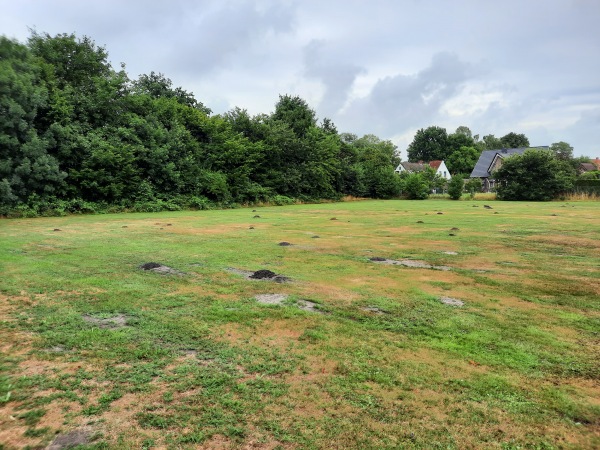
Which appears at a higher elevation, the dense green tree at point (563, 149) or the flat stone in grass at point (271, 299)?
the dense green tree at point (563, 149)

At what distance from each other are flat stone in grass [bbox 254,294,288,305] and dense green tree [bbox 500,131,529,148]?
301ft

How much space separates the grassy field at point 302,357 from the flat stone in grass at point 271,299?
9cm

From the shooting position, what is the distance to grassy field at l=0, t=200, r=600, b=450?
2293mm

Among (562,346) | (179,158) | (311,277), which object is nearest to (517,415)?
(562,346)

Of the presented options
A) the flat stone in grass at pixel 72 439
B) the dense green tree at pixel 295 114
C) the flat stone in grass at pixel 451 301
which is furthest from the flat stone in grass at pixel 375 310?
the dense green tree at pixel 295 114

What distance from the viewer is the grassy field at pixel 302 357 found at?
2293 millimetres

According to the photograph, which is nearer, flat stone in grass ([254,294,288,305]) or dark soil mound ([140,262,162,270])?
flat stone in grass ([254,294,288,305])

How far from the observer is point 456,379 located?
9.48ft

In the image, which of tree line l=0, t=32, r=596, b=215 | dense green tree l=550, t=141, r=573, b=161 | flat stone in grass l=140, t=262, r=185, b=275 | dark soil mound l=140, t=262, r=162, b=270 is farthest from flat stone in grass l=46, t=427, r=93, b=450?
dense green tree l=550, t=141, r=573, b=161

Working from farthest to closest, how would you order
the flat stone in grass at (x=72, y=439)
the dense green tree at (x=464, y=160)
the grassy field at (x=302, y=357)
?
the dense green tree at (x=464, y=160), the grassy field at (x=302, y=357), the flat stone in grass at (x=72, y=439)

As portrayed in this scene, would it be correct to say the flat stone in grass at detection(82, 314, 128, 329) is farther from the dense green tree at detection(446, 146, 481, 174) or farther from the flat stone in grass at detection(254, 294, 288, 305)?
the dense green tree at detection(446, 146, 481, 174)

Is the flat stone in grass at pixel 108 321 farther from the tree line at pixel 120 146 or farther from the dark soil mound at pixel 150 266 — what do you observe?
the tree line at pixel 120 146

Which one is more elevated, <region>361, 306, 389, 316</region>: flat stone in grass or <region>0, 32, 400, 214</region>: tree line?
<region>0, 32, 400, 214</region>: tree line

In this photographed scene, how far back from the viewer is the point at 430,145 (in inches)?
3851
